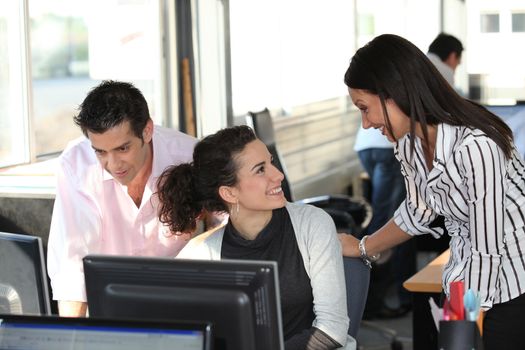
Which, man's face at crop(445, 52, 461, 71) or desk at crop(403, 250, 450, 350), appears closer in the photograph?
desk at crop(403, 250, 450, 350)

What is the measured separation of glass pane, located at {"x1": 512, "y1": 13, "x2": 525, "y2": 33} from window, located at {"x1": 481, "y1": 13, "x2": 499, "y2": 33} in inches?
6.0

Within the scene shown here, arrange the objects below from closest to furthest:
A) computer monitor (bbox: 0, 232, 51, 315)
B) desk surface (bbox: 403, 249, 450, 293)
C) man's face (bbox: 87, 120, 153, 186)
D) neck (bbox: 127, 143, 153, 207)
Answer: computer monitor (bbox: 0, 232, 51, 315)
man's face (bbox: 87, 120, 153, 186)
neck (bbox: 127, 143, 153, 207)
desk surface (bbox: 403, 249, 450, 293)

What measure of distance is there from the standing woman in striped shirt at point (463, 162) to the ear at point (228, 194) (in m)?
0.38

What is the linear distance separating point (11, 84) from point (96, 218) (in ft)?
4.77

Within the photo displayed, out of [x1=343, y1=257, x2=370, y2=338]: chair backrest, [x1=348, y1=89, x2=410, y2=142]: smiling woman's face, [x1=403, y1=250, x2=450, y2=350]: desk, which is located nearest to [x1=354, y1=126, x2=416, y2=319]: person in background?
[x1=403, y1=250, x2=450, y2=350]: desk

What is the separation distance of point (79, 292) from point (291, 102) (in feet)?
14.2

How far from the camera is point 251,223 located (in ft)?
8.16

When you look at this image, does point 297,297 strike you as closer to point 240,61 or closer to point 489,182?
point 489,182

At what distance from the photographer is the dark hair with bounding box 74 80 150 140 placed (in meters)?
2.58

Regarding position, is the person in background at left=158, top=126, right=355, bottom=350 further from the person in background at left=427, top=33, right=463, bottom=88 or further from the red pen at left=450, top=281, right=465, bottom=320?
the person in background at left=427, top=33, right=463, bottom=88

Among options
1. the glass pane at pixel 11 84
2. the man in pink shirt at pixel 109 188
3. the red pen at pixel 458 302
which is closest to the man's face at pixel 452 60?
the glass pane at pixel 11 84

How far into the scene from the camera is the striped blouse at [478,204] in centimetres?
224

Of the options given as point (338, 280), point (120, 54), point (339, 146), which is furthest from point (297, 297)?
point (339, 146)

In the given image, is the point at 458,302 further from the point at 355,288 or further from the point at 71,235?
the point at 71,235
